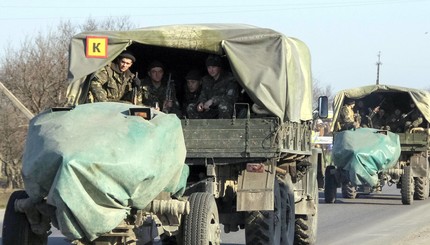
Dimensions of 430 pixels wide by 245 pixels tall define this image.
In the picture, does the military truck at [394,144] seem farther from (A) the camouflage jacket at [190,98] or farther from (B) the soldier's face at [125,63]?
(B) the soldier's face at [125,63]

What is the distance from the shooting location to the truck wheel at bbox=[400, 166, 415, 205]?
25609 mm

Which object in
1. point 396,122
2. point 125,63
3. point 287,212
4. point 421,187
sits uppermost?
point 125,63

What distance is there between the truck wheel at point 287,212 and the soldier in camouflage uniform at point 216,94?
1.37 meters

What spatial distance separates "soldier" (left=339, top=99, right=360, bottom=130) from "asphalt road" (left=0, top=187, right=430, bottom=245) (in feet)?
6.24

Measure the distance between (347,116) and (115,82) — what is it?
49.6 ft

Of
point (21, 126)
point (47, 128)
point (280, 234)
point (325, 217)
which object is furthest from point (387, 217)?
point (21, 126)

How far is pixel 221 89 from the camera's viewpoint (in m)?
13.2

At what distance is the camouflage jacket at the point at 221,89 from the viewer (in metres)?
13.1

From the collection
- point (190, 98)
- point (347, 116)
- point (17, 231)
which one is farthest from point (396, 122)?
point (17, 231)

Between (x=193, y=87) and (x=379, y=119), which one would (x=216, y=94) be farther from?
(x=379, y=119)

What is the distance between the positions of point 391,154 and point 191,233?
1464cm

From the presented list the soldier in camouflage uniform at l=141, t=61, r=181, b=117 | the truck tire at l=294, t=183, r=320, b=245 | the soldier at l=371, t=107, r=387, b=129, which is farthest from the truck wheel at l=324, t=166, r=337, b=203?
the soldier in camouflage uniform at l=141, t=61, r=181, b=117

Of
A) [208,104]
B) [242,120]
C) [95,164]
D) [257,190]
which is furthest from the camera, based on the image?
[208,104]

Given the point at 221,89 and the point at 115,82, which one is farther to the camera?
the point at 221,89
